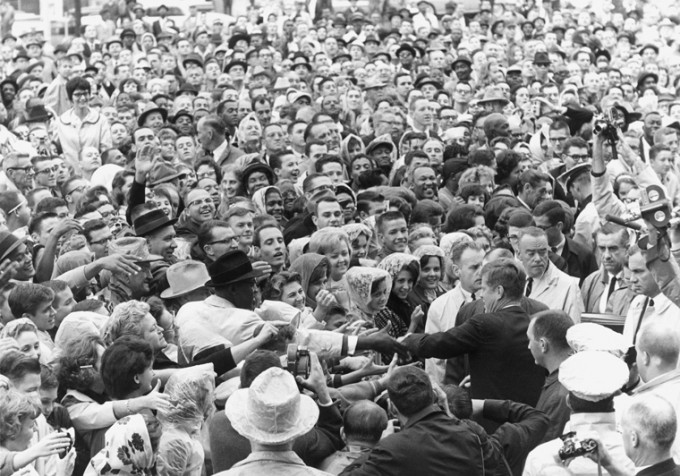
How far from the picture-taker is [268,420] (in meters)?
5.50

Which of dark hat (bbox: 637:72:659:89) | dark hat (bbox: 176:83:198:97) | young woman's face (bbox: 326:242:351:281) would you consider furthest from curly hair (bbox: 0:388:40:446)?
dark hat (bbox: 637:72:659:89)

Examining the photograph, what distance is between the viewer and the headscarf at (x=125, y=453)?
5527mm

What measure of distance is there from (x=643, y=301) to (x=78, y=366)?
10.3ft

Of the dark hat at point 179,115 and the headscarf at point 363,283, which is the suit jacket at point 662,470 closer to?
the headscarf at point 363,283

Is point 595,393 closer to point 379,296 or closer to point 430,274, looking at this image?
point 379,296

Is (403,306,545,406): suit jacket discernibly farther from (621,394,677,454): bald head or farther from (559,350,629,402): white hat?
(621,394,677,454): bald head

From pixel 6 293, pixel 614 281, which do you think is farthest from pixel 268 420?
pixel 614 281

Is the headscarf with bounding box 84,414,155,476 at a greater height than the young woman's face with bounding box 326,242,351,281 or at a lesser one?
greater

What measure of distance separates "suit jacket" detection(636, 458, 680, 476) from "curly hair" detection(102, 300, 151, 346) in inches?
107

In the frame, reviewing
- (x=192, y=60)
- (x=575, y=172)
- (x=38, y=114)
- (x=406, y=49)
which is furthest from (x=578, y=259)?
(x=406, y=49)

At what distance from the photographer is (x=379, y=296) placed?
27.8ft

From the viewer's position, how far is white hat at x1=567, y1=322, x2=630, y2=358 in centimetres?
648

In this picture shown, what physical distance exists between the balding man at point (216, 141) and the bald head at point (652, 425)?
948 cm

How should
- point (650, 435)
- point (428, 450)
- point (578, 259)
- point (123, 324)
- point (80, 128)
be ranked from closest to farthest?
point (650, 435) → point (428, 450) → point (123, 324) → point (578, 259) → point (80, 128)
